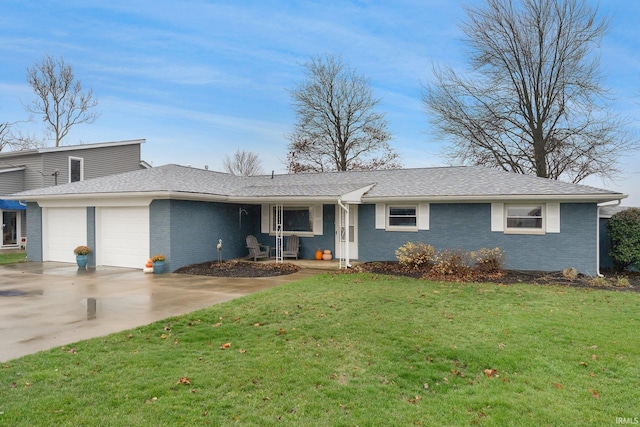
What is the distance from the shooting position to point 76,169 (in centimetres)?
2198

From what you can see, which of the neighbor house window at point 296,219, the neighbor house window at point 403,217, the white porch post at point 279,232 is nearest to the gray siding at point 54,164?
the neighbor house window at point 296,219

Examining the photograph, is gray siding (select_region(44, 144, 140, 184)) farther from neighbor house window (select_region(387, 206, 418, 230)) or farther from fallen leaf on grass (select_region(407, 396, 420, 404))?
fallen leaf on grass (select_region(407, 396, 420, 404))

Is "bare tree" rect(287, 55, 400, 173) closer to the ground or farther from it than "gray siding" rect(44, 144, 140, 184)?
farther from it

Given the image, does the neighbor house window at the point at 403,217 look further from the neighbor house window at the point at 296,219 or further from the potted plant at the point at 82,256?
the potted plant at the point at 82,256

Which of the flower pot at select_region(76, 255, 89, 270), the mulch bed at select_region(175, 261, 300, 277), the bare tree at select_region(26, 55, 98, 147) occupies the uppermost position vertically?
the bare tree at select_region(26, 55, 98, 147)

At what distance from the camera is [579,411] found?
369cm

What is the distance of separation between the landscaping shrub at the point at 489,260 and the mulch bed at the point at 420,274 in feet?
0.84

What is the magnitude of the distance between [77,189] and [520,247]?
15464 millimetres

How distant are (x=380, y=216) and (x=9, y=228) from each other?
19107 millimetres

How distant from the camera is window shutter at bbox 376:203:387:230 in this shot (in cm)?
1449

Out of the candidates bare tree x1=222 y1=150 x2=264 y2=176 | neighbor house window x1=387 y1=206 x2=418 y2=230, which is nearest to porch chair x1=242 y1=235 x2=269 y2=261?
neighbor house window x1=387 y1=206 x2=418 y2=230

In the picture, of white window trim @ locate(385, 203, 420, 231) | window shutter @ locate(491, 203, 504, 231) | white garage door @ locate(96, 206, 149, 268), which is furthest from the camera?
white window trim @ locate(385, 203, 420, 231)

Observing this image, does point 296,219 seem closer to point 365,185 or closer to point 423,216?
point 365,185

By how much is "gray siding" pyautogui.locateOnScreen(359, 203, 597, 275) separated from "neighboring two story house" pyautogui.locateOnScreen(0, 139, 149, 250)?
16369 millimetres
